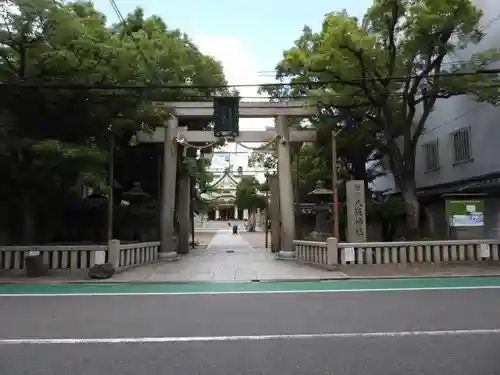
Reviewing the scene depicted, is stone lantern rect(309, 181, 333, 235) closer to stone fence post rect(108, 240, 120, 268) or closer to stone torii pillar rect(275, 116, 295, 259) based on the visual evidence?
stone torii pillar rect(275, 116, 295, 259)

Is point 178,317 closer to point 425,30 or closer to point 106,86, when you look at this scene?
point 106,86

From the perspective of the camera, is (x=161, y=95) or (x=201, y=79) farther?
(x=201, y=79)

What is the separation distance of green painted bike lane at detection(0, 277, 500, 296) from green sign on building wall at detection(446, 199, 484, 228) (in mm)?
3139

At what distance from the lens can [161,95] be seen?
20.9 meters

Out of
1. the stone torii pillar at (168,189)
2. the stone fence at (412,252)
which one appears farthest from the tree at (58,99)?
the stone fence at (412,252)

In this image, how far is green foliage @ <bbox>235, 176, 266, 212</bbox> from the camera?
191 ft

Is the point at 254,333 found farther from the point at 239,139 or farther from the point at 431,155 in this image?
the point at 431,155

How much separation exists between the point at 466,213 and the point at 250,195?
143 ft

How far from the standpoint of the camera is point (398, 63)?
19.3 m

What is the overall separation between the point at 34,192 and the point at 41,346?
11.2 m

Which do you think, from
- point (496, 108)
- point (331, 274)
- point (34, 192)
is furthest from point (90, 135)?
point (496, 108)

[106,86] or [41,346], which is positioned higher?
[106,86]

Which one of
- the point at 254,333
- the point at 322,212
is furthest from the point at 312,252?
the point at 254,333

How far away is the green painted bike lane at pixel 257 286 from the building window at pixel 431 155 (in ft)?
39.8
